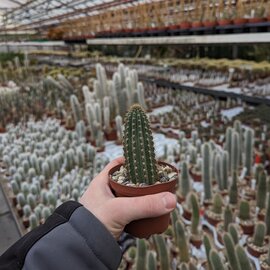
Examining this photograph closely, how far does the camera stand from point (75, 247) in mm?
624

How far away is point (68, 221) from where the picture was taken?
664 mm

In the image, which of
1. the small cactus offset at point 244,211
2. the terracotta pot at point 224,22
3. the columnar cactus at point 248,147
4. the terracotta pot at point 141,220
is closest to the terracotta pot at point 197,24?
the terracotta pot at point 224,22

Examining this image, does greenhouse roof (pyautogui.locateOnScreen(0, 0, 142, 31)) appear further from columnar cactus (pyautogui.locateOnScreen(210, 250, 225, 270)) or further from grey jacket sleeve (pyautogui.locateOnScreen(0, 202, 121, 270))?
grey jacket sleeve (pyautogui.locateOnScreen(0, 202, 121, 270))

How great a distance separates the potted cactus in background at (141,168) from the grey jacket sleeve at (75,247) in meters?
0.21

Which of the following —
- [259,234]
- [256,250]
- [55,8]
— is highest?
[55,8]

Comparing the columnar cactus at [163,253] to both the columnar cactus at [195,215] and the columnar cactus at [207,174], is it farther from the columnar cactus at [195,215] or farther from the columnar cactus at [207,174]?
the columnar cactus at [207,174]

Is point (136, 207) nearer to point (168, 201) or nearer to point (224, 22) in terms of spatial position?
point (168, 201)

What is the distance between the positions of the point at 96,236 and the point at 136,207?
11cm

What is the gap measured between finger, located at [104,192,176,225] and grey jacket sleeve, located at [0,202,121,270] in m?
0.05

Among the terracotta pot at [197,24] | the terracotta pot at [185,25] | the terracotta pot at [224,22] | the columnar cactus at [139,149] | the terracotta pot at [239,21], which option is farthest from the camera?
the terracotta pot at [185,25]

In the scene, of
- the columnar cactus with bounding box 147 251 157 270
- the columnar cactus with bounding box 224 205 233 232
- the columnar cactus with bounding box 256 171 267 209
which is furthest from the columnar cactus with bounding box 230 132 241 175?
the columnar cactus with bounding box 147 251 157 270

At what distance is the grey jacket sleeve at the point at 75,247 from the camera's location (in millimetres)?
604

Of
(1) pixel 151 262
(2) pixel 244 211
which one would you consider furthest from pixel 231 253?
(2) pixel 244 211

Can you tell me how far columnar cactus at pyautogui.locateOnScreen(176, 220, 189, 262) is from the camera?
1.98 metres
